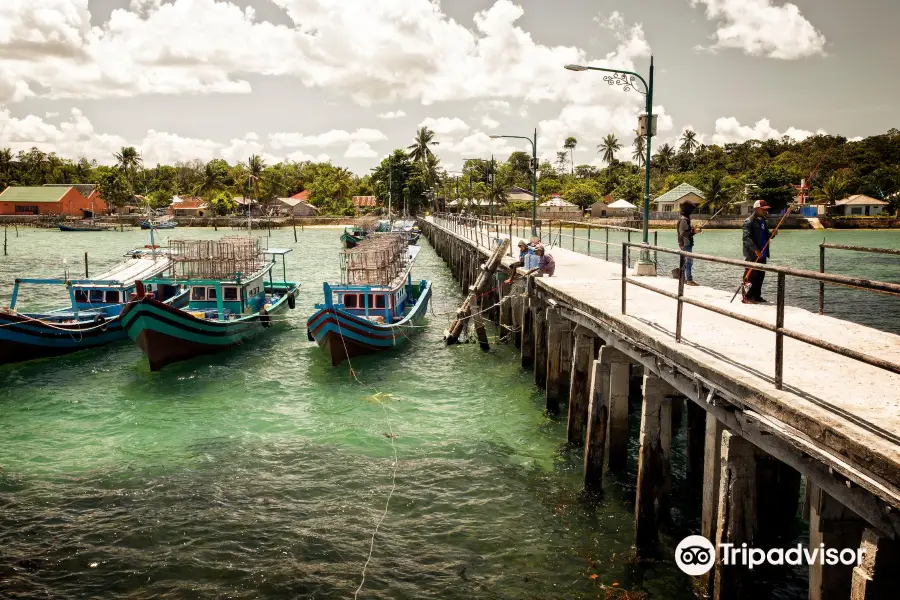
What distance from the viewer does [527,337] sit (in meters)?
18.1

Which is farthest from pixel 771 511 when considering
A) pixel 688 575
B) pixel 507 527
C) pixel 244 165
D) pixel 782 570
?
pixel 244 165

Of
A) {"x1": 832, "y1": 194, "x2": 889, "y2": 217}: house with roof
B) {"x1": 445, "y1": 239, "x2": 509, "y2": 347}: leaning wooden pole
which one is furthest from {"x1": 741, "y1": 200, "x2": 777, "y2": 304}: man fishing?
{"x1": 832, "y1": 194, "x2": 889, "y2": 217}: house with roof

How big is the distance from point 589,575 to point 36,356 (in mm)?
18120

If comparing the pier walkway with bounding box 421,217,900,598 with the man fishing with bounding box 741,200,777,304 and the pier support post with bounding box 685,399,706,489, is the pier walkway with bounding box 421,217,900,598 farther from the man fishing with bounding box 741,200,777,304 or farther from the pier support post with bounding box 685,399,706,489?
the man fishing with bounding box 741,200,777,304

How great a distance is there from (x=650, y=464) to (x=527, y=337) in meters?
9.76

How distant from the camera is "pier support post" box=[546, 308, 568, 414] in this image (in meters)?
14.0

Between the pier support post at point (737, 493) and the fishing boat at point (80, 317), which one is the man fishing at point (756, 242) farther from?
the fishing boat at point (80, 317)

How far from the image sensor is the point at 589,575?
831 cm

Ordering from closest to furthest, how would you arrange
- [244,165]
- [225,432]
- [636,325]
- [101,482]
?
[636,325], [101,482], [225,432], [244,165]

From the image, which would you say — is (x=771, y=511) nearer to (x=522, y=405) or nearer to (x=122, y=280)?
(x=522, y=405)

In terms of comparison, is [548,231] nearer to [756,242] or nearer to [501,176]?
[756,242]

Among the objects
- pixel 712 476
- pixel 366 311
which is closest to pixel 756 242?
pixel 712 476

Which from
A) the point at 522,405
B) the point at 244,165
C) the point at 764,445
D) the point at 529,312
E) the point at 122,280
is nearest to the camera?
the point at 764,445

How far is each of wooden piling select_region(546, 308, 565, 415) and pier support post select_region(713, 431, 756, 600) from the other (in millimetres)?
7489
